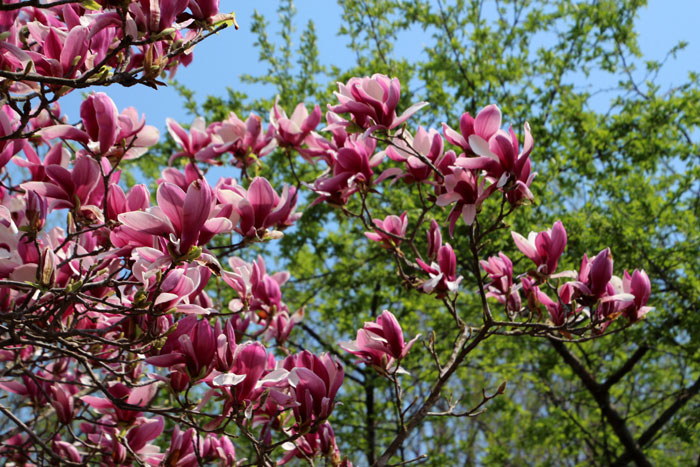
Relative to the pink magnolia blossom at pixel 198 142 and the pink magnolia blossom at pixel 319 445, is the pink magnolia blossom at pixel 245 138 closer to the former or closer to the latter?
the pink magnolia blossom at pixel 198 142

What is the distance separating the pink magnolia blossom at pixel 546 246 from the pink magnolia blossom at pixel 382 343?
430 millimetres

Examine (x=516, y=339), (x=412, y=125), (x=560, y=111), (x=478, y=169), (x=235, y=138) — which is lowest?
(x=478, y=169)

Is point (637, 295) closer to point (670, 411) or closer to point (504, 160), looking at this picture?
point (504, 160)

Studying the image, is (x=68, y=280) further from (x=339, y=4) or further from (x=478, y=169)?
(x=339, y=4)

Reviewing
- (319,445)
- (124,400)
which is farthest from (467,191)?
(124,400)

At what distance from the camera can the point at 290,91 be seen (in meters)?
5.99

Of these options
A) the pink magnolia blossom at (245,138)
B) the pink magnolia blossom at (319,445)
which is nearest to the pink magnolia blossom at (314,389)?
the pink magnolia blossom at (319,445)

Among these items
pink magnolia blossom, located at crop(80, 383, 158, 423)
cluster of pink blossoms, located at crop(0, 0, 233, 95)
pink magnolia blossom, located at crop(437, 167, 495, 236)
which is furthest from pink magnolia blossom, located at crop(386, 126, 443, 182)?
pink magnolia blossom, located at crop(80, 383, 158, 423)

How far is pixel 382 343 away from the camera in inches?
60.4

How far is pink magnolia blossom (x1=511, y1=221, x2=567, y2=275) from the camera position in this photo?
1.56 m

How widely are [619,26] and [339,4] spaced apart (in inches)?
110

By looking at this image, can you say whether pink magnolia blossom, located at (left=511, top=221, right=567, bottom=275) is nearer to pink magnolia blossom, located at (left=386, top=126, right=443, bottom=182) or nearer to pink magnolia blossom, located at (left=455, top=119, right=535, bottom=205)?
pink magnolia blossom, located at (left=455, top=119, right=535, bottom=205)

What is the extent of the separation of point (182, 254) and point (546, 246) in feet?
3.39

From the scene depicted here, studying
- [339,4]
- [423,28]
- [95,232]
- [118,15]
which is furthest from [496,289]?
[339,4]
